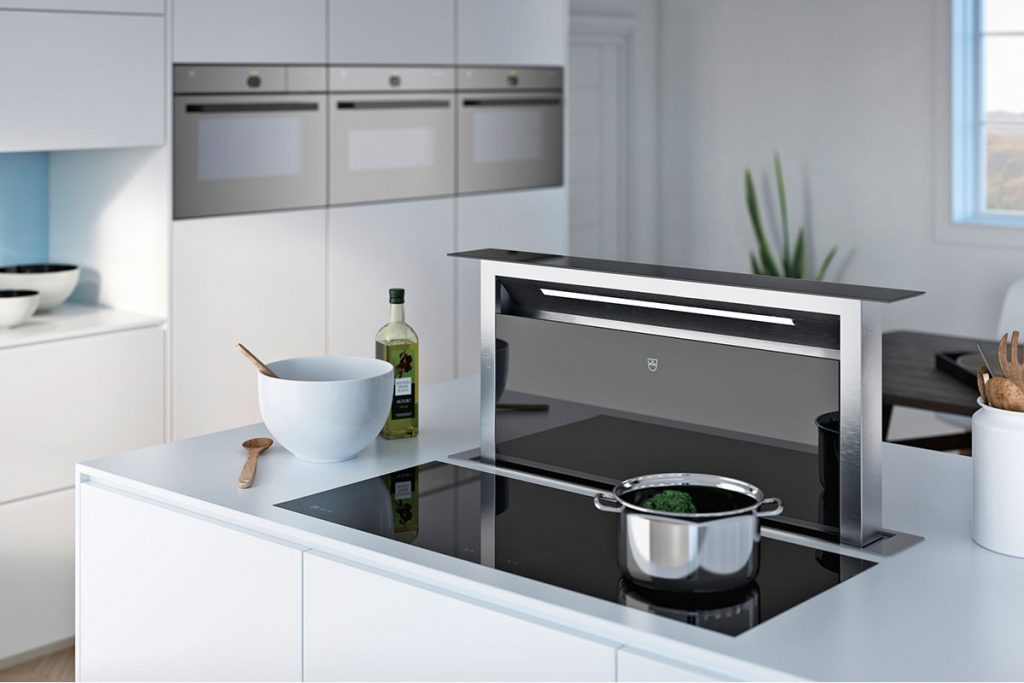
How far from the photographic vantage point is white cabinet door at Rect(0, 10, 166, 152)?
9.92ft

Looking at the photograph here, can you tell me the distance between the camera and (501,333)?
6.43 feet

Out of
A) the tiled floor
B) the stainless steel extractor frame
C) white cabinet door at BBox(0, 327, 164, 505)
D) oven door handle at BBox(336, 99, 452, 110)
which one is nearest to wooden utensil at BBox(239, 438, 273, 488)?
the stainless steel extractor frame

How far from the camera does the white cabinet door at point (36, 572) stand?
317 cm

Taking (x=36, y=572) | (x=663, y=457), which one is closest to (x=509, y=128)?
(x=36, y=572)

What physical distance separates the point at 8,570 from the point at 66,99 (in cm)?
119

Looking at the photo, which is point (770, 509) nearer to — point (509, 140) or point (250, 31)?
point (250, 31)

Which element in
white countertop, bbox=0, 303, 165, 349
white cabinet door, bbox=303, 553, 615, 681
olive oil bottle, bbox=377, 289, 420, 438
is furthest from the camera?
white countertop, bbox=0, 303, 165, 349

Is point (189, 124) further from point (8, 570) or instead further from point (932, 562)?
point (932, 562)

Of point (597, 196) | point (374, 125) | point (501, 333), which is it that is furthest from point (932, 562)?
point (597, 196)

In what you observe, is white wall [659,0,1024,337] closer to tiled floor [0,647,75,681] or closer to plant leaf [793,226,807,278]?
plant leaf [793,226,807,278]

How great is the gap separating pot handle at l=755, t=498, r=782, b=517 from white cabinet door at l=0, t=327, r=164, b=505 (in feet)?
6.99

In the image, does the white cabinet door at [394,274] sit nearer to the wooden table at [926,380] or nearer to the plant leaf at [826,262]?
the wooden table at [926,380]

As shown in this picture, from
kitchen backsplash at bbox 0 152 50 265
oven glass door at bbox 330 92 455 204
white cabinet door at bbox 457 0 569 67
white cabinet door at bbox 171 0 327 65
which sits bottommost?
kitchen backsplash at bbox 0 152 50 265

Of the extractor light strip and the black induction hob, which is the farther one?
the extractor light strip
